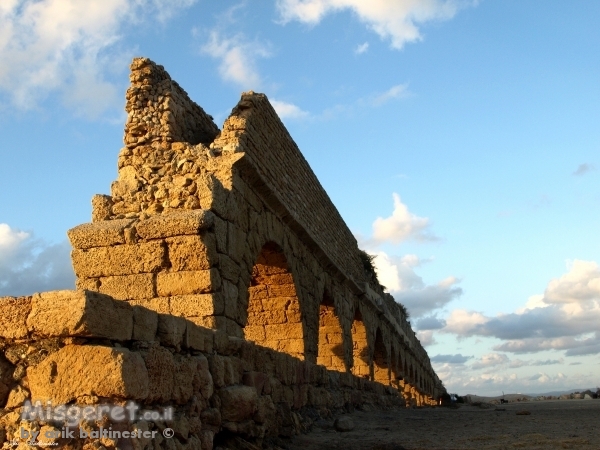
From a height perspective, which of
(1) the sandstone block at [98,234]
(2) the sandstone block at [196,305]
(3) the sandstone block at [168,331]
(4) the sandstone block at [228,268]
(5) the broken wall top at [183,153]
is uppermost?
(5) the broken wall top at [183,153]

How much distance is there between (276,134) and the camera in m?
9.96

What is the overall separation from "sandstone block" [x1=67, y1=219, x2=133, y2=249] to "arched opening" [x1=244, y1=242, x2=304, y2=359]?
11.2 ft

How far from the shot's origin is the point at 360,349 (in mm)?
16188

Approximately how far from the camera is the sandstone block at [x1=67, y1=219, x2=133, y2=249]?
670 cm

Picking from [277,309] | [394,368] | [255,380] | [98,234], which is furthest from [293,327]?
[394,368]

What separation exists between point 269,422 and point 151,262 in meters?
2.25

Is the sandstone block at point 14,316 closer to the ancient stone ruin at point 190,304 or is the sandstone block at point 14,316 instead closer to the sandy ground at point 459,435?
the ancient stone ruin at point 190,304

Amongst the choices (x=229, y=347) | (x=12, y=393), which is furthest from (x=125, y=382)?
(x=229, y=347)

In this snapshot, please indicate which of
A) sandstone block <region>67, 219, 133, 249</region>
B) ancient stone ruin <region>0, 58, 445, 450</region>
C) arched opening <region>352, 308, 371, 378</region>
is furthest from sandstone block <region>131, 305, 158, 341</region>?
arched opening <region>352, 308, 371, 378</region>

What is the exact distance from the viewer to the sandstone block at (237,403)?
473cm

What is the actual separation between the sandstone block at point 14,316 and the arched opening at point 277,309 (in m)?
6.38

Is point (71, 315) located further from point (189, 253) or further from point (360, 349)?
point (360, 349)

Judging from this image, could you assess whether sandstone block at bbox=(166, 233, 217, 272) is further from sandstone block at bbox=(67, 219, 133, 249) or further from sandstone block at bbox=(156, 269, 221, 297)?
sandstone block at bbox=(67, 219, 133, 249)

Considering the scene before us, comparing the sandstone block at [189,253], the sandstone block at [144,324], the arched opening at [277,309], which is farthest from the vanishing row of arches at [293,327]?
the sandstone block at [144,324]
